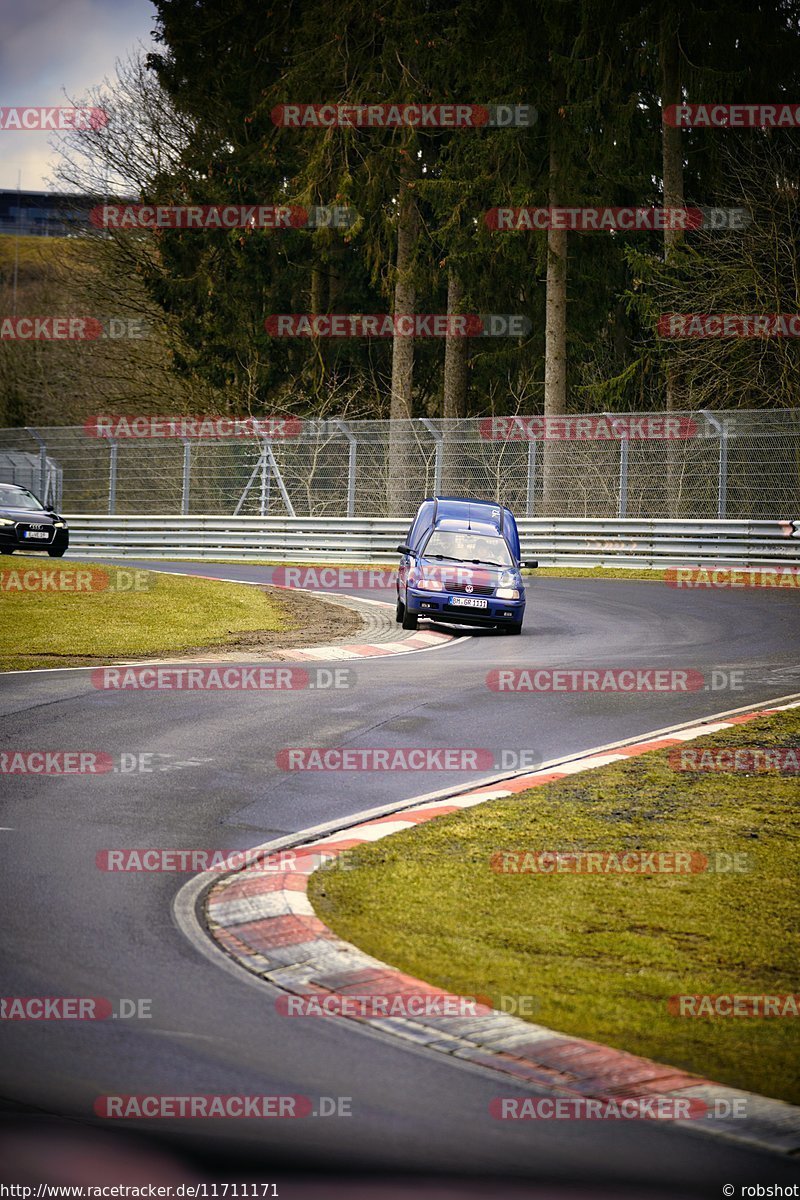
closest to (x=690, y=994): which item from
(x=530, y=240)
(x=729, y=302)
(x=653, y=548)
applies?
(x=653, y=548)

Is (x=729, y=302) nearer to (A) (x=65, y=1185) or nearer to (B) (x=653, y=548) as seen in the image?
(B) (x=653, y=548)

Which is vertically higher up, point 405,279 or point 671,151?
point 671,151

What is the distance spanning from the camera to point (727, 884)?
7.27 metres

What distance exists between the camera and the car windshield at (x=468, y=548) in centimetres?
1991

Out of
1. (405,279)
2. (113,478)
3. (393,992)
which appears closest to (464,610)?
(393,992)

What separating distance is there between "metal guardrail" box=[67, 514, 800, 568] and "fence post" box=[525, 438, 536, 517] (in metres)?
0.68

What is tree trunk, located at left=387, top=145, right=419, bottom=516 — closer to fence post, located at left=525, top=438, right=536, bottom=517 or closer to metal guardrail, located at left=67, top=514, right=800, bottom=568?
metal guardrail, located at left=67, top=514, right=800, bottom=568

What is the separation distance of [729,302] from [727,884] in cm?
2925

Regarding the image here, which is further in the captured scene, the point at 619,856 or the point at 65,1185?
the point at 619,856

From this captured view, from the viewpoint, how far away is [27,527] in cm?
2919
